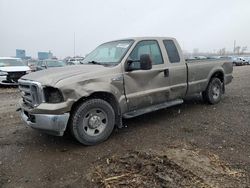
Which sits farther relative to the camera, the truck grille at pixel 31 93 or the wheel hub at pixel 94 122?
the wheel hub at pixel 94 122

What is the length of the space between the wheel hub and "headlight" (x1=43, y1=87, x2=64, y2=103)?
0.69 m

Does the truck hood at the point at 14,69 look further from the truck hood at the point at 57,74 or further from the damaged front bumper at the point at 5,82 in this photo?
the truck hood at the point at 57,74

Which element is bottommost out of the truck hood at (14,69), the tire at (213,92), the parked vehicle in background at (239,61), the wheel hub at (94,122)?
the wheel hub at (94,122)

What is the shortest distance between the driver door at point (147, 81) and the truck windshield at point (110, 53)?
211 mm

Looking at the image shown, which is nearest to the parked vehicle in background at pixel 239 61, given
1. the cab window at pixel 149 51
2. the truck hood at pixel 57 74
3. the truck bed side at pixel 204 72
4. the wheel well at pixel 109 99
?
the truck bed side at pixel 204 72

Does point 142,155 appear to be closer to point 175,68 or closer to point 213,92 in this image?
point 175,68

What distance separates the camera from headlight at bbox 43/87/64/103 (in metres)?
4.29

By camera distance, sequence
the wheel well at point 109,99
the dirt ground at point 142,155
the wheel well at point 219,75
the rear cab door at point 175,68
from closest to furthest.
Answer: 1. the dirt ground at point 142,155
2. the wheel well at point 109,99
3. the rear cab door at point 175,68
4. the wheel well at point 219,75

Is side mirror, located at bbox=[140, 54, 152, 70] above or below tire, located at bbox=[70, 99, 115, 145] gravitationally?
above

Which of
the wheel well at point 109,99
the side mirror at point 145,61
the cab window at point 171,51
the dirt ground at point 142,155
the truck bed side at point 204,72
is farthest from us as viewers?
the truck bed side at point 204,72

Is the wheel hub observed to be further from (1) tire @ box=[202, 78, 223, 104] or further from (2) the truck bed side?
(1) tire @ box=[202, 78, 223, 104]

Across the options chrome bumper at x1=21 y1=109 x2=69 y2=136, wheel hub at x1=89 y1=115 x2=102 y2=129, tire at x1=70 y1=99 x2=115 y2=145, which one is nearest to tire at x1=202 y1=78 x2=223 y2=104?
tire at x1=70 y1=99 x2=115 y2=145

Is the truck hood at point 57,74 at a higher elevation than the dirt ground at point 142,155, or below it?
higher

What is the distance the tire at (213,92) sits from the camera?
7325mm
